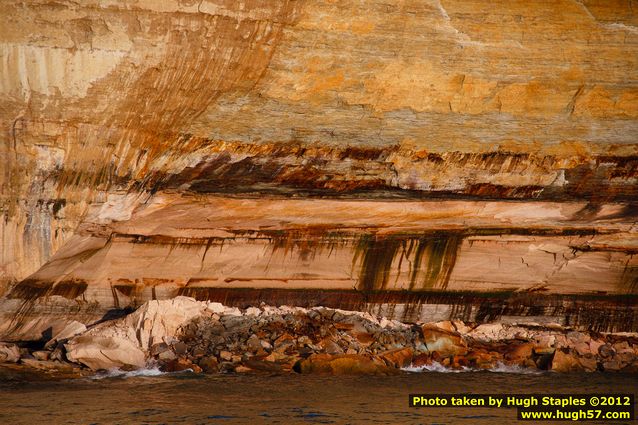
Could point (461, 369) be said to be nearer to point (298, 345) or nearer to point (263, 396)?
point (298, 345)

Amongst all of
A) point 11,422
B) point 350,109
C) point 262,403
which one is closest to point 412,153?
point 350,109

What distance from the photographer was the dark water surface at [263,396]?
8.67 metres

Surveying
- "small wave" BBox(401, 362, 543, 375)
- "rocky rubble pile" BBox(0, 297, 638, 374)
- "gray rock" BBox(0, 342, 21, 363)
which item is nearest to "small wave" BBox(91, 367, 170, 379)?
"rocky rubble pile" BBox(0, 297, 638, 374)

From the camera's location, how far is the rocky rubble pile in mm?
11141

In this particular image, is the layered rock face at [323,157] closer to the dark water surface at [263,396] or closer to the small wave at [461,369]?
the small wave at [461,369]

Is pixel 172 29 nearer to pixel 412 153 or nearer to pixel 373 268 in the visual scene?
pixel 412 153

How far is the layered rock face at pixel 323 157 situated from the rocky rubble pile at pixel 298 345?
0.89 m

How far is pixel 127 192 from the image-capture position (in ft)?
38.0

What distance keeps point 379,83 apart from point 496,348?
405 cm

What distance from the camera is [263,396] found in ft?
31.8

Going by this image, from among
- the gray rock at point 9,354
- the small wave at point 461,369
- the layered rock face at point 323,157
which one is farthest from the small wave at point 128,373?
the small wave at point 461,369

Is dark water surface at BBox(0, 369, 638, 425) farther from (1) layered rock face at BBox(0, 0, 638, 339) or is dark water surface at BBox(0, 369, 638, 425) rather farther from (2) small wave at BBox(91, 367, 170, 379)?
(1) layered rock face at BBox(0, 0, 638, 339)

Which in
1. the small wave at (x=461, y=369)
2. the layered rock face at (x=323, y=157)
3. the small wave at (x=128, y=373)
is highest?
the layered rock face at (x=323, y=157)

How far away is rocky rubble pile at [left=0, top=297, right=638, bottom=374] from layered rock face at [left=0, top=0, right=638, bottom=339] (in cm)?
89
